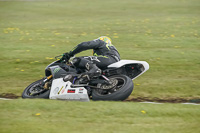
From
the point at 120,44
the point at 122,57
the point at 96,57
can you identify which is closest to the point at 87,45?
the point at 96,57

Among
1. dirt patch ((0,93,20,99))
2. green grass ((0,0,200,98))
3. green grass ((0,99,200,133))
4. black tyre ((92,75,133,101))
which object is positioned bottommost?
green grass ((0,0,200,98))

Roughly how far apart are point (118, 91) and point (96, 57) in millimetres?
1212

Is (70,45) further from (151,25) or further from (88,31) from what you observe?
(151,25)

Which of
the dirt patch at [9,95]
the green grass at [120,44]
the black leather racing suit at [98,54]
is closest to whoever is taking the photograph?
the black leather racing suit at [98,54]

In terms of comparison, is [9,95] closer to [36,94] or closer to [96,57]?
Result: [36,94]

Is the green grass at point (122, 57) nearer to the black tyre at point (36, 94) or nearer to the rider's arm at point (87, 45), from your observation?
the black tyre at point (36, 94)

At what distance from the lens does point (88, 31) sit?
21.6 m

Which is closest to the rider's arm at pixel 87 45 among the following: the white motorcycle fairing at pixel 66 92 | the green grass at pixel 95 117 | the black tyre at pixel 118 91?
the white motorcycle fairing at pixel 66 92

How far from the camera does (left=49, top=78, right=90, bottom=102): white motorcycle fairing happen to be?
26.0ft

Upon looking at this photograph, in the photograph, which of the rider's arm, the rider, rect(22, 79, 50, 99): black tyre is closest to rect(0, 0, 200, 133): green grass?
rect(22, 79, 50, 99): black tyre

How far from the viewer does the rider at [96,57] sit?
8.12m

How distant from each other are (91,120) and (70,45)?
10.9m

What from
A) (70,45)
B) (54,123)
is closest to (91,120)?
(54,123)

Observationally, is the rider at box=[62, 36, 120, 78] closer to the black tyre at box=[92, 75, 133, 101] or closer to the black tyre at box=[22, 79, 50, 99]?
the black tyre at box=[92, 75, 133, 101]
